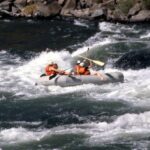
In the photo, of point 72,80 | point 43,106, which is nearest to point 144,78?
point 72,80

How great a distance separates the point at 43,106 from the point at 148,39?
417 inches

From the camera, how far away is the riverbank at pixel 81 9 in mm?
35375

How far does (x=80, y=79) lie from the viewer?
83.0 feet

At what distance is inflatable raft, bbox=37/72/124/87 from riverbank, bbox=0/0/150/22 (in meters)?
10.5

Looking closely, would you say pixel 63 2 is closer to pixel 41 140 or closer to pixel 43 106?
pixel 43 106

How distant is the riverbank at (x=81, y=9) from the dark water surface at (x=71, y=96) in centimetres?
86

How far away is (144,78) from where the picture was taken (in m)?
25.6

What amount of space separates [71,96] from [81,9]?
14.3 metres

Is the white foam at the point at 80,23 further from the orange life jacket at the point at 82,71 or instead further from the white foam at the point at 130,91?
the orange life jacket at the point at 82,71

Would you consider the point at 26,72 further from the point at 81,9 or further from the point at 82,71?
the point at 81,9

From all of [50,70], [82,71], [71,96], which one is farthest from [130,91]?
[50,70]

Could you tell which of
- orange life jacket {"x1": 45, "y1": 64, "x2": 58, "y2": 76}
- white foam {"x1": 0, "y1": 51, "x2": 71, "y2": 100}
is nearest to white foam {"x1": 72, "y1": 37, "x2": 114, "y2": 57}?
white foam {"x1": 0, "y1": 51, "x2": 71, "y2": 100}

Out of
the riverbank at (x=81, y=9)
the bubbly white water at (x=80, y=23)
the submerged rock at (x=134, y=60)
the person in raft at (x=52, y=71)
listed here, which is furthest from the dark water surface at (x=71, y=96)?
the riverbank at (x=81, y=9)

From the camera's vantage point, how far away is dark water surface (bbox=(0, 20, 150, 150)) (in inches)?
774
